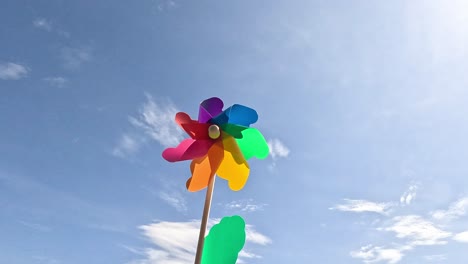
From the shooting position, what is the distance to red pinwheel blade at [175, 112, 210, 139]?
316 inches

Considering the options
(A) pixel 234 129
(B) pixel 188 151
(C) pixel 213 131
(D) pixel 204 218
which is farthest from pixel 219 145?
(D) pixel 204 218

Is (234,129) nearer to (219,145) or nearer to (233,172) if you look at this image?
(219,145)

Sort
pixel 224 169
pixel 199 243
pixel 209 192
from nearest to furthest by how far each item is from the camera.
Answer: pixel 199 243
pixel 209 192
pixel 224 169

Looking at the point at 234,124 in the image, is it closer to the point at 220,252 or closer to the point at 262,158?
the point at 262,158

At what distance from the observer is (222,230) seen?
7.48 metres

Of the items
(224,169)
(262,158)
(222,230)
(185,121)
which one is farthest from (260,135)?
(222,230)

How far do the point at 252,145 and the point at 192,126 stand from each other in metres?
1.29

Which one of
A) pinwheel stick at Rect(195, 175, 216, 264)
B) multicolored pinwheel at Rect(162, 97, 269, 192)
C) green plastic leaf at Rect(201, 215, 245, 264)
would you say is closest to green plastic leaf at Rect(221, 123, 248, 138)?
multicolored pinwheel at Rect(162, 97, 269, 192)

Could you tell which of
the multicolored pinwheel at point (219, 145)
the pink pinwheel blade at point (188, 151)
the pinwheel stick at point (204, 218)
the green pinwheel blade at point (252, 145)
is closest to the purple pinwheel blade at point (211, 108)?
the multicolored pinwheel at point (219, 145)

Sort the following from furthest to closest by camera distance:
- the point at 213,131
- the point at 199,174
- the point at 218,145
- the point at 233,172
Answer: the point at 199,174
the point at 233,172
the point at 218,145
the point at 213,131

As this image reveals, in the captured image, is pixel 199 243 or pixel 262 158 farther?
pixel 262 158

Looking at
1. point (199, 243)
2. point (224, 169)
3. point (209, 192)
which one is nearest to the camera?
point (199, 243)

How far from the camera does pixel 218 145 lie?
7.93m

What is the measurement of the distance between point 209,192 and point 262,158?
4.63 ft
